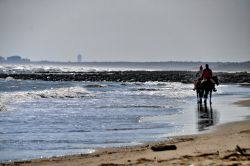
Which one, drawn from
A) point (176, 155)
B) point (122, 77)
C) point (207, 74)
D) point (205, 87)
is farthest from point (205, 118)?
point (122, 77)

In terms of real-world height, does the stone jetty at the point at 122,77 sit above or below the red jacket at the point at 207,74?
below

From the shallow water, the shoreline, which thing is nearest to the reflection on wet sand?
the shallow water

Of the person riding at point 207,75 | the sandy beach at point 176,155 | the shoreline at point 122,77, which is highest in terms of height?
the person riding at point 207,75

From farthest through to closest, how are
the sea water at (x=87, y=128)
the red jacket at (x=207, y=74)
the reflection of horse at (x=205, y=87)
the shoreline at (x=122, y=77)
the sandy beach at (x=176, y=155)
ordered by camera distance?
the shoreline at (x=122, y=77) < the reflection of horse at (x=205, y=87) < the red jacket at (x=207, y=74) < the sea water at (x=87, y=128) < the sandy beach at (x=176, y=155)

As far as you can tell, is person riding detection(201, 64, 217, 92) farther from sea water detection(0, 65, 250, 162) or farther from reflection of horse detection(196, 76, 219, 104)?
sea water detection(0, 65, 250, 162)

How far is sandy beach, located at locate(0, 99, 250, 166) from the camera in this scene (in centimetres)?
920

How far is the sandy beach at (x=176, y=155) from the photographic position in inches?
362

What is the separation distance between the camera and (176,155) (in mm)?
10125

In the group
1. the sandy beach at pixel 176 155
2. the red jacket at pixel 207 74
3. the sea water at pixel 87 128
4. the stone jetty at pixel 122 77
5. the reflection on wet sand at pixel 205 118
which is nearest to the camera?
the sandy beach at pixel 176 155

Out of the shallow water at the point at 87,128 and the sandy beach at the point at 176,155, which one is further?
the shallow water at the point at 87,128

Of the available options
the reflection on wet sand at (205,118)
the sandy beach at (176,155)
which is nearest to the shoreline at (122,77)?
the reflection on wet sand at (205,118)

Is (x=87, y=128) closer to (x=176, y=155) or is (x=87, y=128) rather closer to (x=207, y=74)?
(x=176, y=155)

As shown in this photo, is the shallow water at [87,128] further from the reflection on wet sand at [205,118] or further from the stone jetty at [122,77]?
the stone jetty at [122,77]

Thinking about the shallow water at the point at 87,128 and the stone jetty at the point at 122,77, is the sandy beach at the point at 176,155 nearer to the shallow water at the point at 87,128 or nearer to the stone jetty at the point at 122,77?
the shallow water at the point at 87,128
